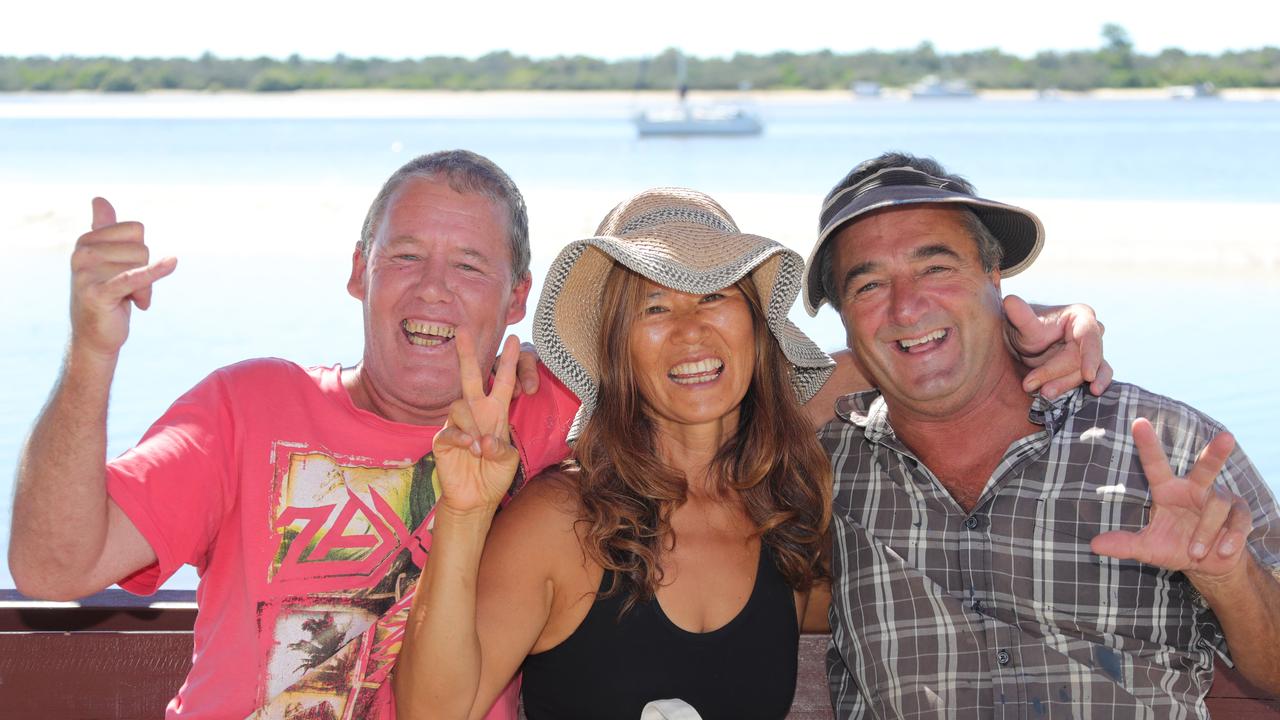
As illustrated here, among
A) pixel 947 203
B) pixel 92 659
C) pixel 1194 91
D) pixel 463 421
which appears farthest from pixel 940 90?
pixel 463 421

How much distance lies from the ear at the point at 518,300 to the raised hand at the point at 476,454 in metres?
0.55

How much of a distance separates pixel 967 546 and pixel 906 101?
287ft

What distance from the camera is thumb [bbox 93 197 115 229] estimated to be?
230 centimetres

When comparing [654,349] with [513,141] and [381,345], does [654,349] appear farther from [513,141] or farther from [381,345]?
[513,141]

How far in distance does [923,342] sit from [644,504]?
2.42 feet

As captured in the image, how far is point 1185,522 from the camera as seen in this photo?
7.86 ft

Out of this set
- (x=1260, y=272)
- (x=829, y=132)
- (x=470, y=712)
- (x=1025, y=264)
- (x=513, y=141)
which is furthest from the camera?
(x=829, y=132)

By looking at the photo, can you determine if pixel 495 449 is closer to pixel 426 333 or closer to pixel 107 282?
pixel 426 333

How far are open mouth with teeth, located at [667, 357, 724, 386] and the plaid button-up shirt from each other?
48 centimetres

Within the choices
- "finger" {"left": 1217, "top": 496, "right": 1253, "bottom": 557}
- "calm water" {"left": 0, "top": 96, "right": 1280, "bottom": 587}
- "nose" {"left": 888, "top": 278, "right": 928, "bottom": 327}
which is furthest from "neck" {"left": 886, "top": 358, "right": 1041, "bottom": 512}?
"calm water" {"left": 0, "top": 96, "right": 1280, "bottom": 587}

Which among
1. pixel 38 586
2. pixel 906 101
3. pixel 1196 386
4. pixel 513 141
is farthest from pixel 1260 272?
pixel 906 101

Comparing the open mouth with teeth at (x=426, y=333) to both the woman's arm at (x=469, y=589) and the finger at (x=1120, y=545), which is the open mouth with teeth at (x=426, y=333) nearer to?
the woman's arm at (x=469, y=589)

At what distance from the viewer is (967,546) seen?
277 cm

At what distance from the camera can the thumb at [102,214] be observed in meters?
2.30
